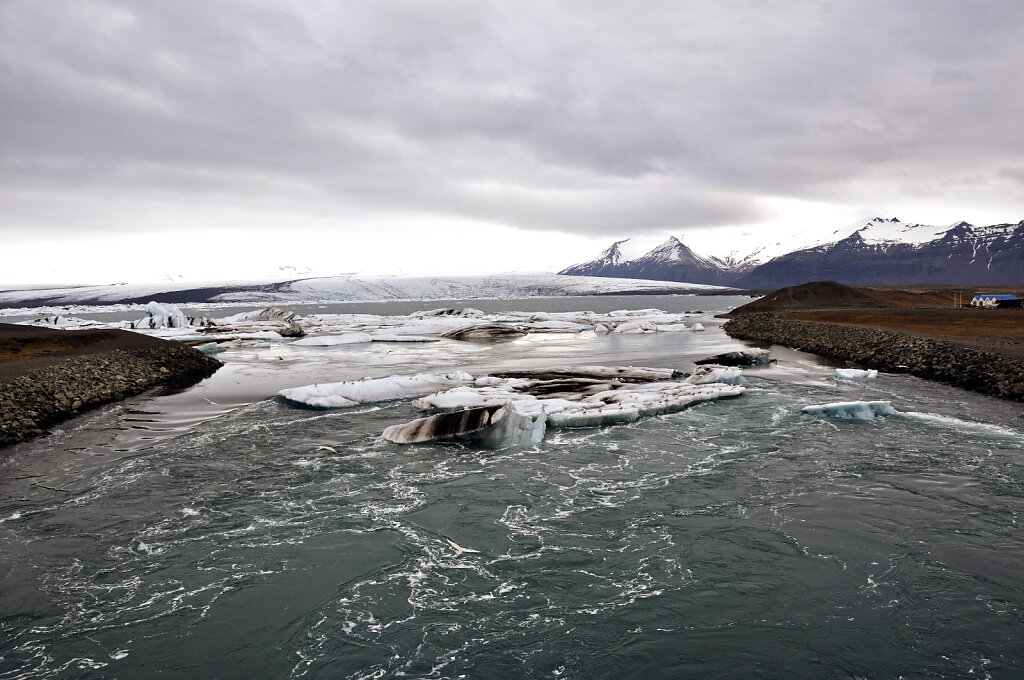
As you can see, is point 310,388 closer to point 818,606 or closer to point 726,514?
point 726,514

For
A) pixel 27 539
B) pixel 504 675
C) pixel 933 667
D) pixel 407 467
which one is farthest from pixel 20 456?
pixel 933 667

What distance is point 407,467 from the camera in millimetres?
12938

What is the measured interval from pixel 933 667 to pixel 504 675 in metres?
4.74

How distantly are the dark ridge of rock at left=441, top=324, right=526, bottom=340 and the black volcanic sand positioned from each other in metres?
22.5

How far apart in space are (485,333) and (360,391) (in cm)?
3132

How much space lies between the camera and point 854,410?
16.8 metres

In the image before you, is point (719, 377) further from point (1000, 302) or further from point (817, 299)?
point (817, 299)

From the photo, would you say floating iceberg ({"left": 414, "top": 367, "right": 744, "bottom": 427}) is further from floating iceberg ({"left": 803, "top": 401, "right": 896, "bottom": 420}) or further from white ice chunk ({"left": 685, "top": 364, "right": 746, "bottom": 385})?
floating iceberg ({"left": 803, "top": 401, "right": 896, "bottom": 420})

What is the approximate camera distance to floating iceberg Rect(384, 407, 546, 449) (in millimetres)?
15148

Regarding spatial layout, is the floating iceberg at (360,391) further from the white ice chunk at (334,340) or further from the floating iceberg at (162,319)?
the floating iceberg at (162,319)

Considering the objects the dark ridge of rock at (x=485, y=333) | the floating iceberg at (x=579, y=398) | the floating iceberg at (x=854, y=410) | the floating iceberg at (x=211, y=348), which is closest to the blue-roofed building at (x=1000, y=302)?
the dark ridge of rock at (x=485, y=333)

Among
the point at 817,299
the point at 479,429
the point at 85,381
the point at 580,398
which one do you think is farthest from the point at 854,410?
the point at 817,299

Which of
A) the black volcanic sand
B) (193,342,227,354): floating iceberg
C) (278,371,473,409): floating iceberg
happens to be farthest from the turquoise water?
(193,342,227,354): floating iceberg

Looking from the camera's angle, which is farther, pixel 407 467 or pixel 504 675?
pixel 407 467
